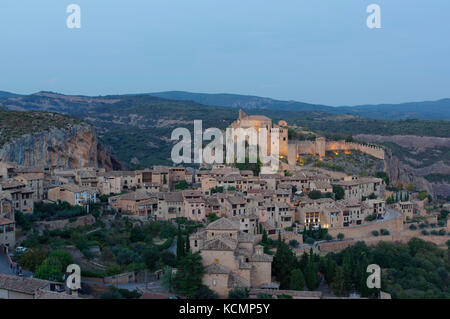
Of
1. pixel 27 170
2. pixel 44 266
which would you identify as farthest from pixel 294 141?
pixel 44 266

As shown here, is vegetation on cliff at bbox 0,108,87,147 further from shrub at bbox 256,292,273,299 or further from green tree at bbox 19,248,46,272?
shrub at bbox 256,292,273,299

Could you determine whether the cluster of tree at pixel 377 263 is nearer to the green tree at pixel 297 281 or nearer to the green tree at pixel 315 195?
the green tree at pixel 297 281

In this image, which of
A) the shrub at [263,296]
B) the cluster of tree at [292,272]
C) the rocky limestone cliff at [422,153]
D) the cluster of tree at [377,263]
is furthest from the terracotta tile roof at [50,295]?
the rocky limestone cliff at [422,153]

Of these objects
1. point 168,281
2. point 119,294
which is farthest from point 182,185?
point 119,294

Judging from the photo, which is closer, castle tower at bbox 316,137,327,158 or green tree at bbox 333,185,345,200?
green tree at bbox 333,185,345,200

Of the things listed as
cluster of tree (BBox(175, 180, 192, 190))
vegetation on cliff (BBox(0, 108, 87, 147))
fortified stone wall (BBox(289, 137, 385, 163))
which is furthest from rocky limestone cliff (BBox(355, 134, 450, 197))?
cluster of tree (BBox(175, 180, 192, 190))

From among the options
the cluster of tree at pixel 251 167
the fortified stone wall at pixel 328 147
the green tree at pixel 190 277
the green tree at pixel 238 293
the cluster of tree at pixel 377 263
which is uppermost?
the fortified stone wall at pixel 328 147

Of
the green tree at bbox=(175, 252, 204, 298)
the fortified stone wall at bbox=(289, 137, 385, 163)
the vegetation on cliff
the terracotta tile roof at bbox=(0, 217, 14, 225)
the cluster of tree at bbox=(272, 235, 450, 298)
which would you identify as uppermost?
the vegetation on cliff

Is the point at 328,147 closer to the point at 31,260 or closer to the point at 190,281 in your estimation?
the point at 190,281
